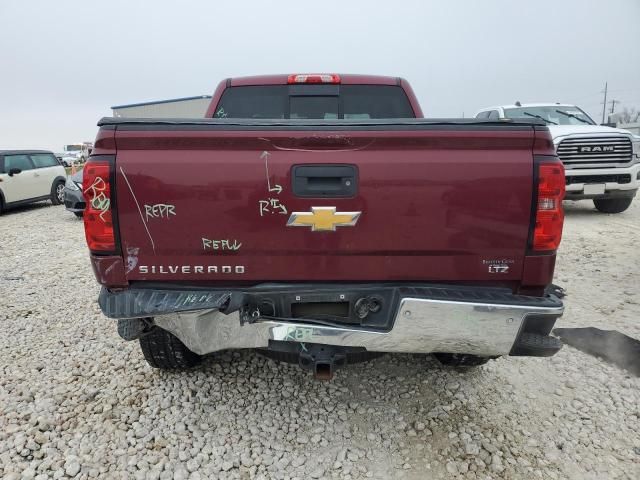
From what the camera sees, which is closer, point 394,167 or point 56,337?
point 394,167

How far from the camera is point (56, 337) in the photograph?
3.76 meters

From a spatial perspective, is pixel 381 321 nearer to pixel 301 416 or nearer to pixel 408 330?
pixel 408 330

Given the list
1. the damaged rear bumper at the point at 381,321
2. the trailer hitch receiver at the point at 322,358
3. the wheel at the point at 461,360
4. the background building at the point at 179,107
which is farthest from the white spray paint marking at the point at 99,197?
the background building at the point at 179,107

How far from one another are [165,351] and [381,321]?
1542 mm

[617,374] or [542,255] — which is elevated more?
[542,255]

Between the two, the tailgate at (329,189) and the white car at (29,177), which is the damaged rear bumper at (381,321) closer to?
the tailgate at (329,189)

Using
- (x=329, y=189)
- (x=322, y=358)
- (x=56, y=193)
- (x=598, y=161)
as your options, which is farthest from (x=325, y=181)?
(x=56, y=193)

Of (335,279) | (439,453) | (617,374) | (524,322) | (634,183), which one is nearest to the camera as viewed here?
(524,322)

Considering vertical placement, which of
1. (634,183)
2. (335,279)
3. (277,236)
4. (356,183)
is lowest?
(634,183)

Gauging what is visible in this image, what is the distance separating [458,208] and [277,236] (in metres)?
0.87

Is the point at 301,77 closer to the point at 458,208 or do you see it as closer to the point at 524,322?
the point at 458,208

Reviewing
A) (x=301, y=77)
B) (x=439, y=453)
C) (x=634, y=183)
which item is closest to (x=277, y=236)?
(x=439, y=453)

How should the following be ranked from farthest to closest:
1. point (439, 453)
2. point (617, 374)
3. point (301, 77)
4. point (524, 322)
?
point (301, 77), point (617, 374), point (439, 453), point (524, 322)

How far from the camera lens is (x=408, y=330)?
6.52 ft
